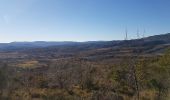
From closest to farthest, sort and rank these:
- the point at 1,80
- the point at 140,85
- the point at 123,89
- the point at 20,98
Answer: the point at 20,98, the point at 1,80, the point at 140,85, the point at 123,89

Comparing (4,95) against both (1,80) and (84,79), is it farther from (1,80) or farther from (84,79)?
(84,79)

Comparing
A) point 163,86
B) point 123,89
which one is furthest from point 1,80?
point 123,89

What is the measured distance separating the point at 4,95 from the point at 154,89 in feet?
47.2

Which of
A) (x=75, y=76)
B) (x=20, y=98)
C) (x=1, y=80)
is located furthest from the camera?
(x=75, y=76)

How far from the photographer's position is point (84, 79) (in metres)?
43.7

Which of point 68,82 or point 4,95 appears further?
point 68,82

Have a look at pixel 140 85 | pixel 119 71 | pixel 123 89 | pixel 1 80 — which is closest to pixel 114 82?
pixel 119 71

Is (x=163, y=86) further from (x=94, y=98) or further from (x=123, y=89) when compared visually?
(x=123, y=89)

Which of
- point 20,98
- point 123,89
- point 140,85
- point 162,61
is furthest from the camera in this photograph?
point 123,89

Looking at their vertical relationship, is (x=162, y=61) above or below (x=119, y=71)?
above

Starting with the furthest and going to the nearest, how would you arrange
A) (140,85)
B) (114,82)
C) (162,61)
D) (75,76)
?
(75,76)
(114,82)
(140,85)
(162,61)

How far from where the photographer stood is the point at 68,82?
43438 mm

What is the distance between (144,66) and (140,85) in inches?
122

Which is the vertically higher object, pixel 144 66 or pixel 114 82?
pixel 144 66
